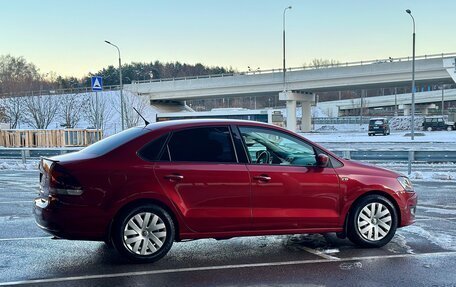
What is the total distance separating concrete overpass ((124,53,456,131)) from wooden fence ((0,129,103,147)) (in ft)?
93.5

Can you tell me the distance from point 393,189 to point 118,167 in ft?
11.3

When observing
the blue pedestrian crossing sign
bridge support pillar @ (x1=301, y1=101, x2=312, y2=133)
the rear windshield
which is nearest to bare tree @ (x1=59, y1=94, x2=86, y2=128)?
the blue pedestrian crossing sign

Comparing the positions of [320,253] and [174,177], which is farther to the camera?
[320,253]

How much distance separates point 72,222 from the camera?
5.19 metres

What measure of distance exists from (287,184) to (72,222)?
247cm

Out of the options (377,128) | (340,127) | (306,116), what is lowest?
(340,127)

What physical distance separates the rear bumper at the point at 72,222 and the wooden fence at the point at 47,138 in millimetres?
29046

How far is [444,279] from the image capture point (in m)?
4.85

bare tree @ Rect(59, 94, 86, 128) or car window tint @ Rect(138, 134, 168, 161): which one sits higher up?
bare tree @ Rect(59, 94, 86, 128)

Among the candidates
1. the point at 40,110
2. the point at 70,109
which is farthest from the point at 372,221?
the point at 70,109

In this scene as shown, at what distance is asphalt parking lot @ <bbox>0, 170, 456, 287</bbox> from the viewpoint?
485 centimetres

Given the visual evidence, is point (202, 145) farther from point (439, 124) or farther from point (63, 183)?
point (439, 124)

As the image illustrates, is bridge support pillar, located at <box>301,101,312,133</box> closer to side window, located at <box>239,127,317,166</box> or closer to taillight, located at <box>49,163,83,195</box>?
side window, located at <box>239,127,317,166</box>

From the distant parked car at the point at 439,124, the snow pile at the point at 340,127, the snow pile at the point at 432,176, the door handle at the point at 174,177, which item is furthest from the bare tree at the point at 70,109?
the door handle at the point at 174,177
